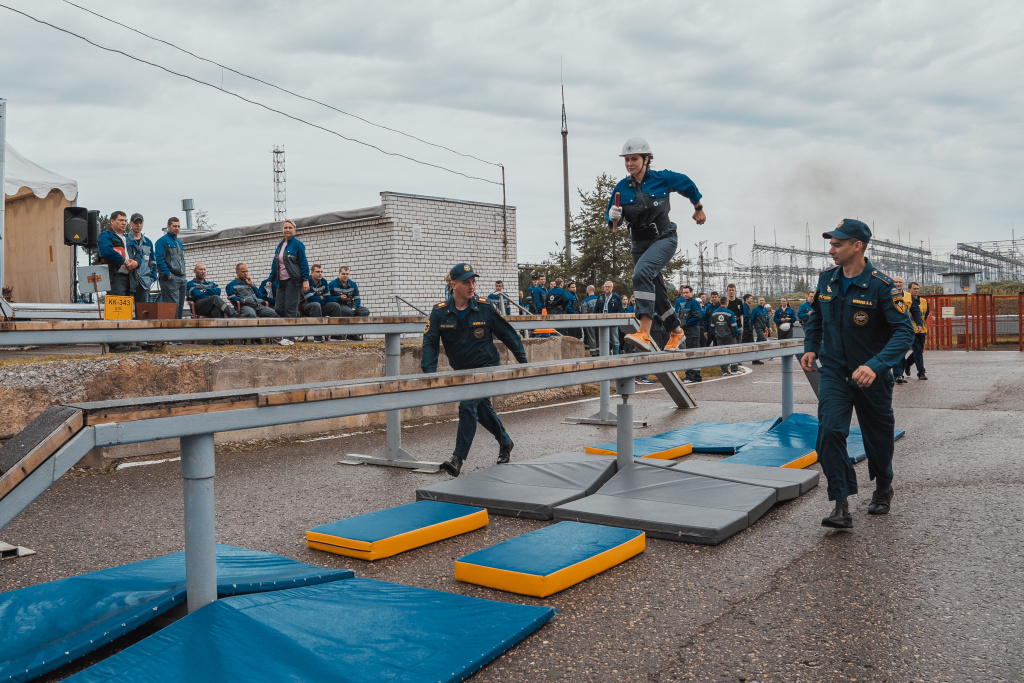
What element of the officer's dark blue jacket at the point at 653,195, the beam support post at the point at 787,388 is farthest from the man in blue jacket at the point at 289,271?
the beam support post at the point at 787,388

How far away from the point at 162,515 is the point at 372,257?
16.2 metres

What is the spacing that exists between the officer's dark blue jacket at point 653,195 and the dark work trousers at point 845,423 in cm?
244

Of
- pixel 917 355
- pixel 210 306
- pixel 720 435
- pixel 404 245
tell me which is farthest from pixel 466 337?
pixel 404 245

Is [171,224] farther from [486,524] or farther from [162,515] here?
[486,524]

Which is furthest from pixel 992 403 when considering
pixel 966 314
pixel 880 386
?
pixel 966 314

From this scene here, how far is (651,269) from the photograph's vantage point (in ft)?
24.6

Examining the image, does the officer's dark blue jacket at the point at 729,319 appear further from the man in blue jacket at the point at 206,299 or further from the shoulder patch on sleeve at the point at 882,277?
the shoulder patch on sleeve at the point at 882,277

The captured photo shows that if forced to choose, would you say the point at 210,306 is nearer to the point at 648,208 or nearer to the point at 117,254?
the point at 117,254

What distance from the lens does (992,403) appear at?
1227 centimetres

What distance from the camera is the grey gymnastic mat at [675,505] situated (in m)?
5.29

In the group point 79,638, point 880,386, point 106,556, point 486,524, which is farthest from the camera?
point 486,524

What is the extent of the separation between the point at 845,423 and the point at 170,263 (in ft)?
32.8

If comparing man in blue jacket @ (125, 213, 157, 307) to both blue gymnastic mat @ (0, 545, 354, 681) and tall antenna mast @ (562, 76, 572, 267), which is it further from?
tall antenna mast @ (562, 76, 572, 267)

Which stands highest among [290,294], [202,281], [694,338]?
[202,281]
